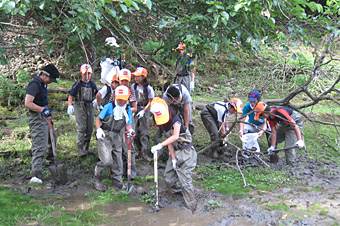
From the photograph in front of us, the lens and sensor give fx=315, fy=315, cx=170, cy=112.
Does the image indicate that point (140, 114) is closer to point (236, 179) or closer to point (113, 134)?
point (113, 134)

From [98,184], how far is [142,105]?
1981 millimetres

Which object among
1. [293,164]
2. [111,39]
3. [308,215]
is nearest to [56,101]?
[111,39]

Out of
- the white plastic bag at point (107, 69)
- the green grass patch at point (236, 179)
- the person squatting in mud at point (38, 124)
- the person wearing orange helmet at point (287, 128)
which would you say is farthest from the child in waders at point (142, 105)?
the person wearing orange helmet at point (287, 128)

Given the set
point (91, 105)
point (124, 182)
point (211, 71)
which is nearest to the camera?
point (124, 182)

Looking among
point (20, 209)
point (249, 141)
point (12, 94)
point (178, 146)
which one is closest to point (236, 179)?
point (249, 141)

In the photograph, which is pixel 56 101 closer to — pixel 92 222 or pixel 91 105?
pixel 91 105

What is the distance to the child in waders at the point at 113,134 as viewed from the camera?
204 inches

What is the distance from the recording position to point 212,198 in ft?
16.8

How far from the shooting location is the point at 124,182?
18.5 feet

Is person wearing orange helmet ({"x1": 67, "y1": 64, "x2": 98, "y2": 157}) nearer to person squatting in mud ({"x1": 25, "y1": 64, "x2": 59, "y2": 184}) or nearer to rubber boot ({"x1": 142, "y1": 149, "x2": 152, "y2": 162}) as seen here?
person squatting in mud ({"x1": 25, "y1": 64, "x2": 59, "y2": 184})

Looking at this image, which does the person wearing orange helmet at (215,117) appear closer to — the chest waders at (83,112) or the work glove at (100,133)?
the chest waders at (83,112)

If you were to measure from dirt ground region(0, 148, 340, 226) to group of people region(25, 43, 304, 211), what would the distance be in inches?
9.8

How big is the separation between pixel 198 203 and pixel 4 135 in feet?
16.1

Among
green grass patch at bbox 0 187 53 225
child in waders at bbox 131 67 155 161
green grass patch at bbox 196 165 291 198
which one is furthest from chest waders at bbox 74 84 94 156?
green grass patch at bbox 196 165 291 198
